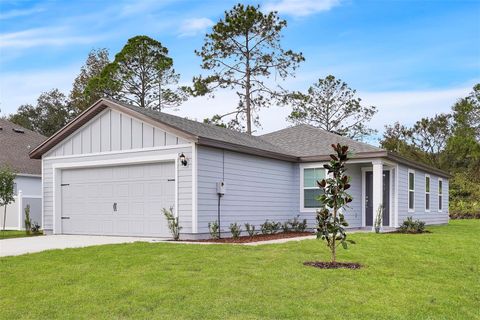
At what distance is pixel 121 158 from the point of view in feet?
44.7

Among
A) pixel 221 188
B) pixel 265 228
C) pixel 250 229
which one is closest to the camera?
pixel 221 188

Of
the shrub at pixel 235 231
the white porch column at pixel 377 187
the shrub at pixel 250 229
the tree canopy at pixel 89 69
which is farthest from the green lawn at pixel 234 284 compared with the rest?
the tree canopy at pixel 89 69

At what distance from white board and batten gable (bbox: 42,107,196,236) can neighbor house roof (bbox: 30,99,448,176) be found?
17 cm

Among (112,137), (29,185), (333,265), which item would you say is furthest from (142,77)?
(333,265)

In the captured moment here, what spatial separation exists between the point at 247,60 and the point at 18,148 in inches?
512

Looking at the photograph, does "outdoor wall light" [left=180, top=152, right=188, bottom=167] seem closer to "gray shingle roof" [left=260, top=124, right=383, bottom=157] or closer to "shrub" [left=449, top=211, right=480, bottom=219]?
"gray shingle roof" [left=260, top=124, right=383, bottom=157]

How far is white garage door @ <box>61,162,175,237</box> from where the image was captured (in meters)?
13.0

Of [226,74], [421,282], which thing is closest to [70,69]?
[226,74]

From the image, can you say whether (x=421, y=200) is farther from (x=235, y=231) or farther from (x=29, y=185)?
(x=29, y=185)

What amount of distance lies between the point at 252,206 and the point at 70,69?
2772 centimetres

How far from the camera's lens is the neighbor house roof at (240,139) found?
12.8 metres

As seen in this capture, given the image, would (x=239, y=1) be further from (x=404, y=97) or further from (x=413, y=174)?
(x=413, y=174)

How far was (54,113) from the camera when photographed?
4047cm

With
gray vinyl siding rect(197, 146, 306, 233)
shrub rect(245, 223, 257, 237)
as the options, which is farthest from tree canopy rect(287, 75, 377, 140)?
shrub rect(245, 223, 257, 237)
